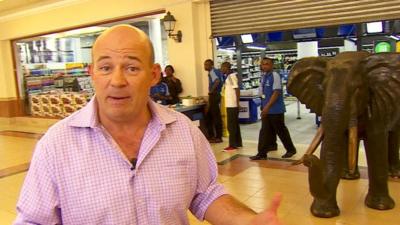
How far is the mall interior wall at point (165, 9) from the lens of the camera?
22.2ft

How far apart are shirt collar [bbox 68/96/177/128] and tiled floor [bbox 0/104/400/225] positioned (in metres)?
2.21

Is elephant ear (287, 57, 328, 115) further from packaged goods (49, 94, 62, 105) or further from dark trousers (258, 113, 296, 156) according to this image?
packaged goods (49, 94, 62, 105)

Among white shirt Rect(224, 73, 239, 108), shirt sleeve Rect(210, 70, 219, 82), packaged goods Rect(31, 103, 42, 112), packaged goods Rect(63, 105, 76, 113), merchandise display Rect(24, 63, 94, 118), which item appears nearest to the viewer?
white shirt Rect(224, 73, 239, 108)

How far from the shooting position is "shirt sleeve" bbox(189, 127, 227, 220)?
144cm

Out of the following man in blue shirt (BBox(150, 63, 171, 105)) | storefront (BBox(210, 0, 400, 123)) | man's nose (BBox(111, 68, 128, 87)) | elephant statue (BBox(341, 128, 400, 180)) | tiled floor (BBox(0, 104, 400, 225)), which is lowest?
tiled floor (BBox(0, 104, 400, 225))

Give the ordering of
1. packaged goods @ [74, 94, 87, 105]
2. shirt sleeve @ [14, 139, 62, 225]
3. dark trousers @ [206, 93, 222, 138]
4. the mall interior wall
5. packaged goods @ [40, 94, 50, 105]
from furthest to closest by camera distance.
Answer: packaged goods @ [40, 94, 50, 105] < packaged goods @ [74, 94, 87, 105] < the mall interior wall < dark trousers @ [206, 93, 222, 138] < shirt sleeve @ [14, 139, 62, 225]

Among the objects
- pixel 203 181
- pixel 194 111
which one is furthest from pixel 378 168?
pixel 194 111

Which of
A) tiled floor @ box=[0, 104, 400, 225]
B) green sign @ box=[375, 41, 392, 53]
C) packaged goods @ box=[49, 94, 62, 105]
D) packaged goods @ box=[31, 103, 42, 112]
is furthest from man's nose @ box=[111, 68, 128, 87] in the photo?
packaged goods @ box=[31, 103, 42, 112]

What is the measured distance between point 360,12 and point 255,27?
61.7 inches

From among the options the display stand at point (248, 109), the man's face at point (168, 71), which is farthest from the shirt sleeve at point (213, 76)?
the display stand at point (248, 109)

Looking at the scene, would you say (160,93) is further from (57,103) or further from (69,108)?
(57,103)

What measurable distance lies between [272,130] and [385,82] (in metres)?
2.54

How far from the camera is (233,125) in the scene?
6.09 metres

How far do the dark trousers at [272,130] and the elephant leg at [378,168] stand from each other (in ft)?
6.48
